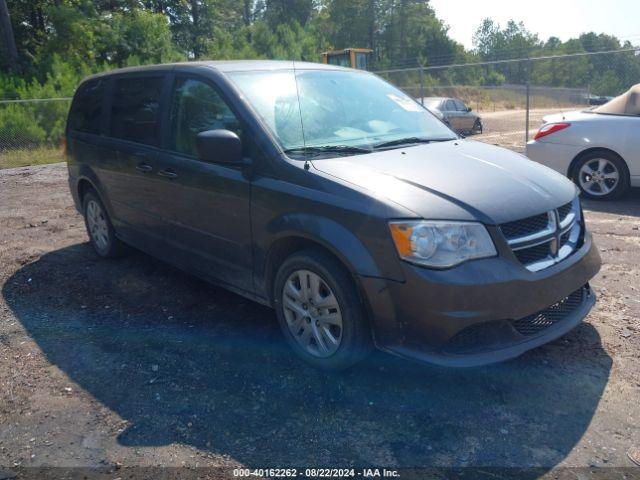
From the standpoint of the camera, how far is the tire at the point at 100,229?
223 inches

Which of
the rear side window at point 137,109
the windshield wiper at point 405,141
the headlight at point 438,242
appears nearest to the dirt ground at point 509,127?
the windshield wiper at point 405,141

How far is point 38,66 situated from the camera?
22.3 meters

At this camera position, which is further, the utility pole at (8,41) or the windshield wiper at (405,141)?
the utility pole at (8,41)

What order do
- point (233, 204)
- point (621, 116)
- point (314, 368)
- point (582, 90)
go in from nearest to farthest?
1. point (314, 368)
2. point (233, 204)
3. point (621, 116)
4. point (582, 90)

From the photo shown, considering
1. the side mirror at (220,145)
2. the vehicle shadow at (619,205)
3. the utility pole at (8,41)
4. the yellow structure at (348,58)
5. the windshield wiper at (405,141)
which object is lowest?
the vehicle shadow at (619,205)

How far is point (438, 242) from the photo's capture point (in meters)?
2.94

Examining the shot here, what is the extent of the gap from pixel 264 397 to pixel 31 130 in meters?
16.1

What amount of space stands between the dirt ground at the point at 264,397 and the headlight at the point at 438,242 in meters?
0.83

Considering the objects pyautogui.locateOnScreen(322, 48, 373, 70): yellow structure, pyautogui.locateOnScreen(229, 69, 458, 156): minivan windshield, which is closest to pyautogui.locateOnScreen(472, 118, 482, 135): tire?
pyautogui.locateOnScreen(322, 48, 373, 70): yellow structure

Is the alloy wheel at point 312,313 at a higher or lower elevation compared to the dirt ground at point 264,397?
higher

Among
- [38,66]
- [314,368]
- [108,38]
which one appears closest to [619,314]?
[314,368]

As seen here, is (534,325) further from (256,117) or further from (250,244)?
(256,117)

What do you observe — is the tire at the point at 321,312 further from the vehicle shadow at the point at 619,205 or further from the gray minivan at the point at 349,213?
the vehicle shadow at the point at 619,205

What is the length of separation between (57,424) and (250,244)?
150 cm
